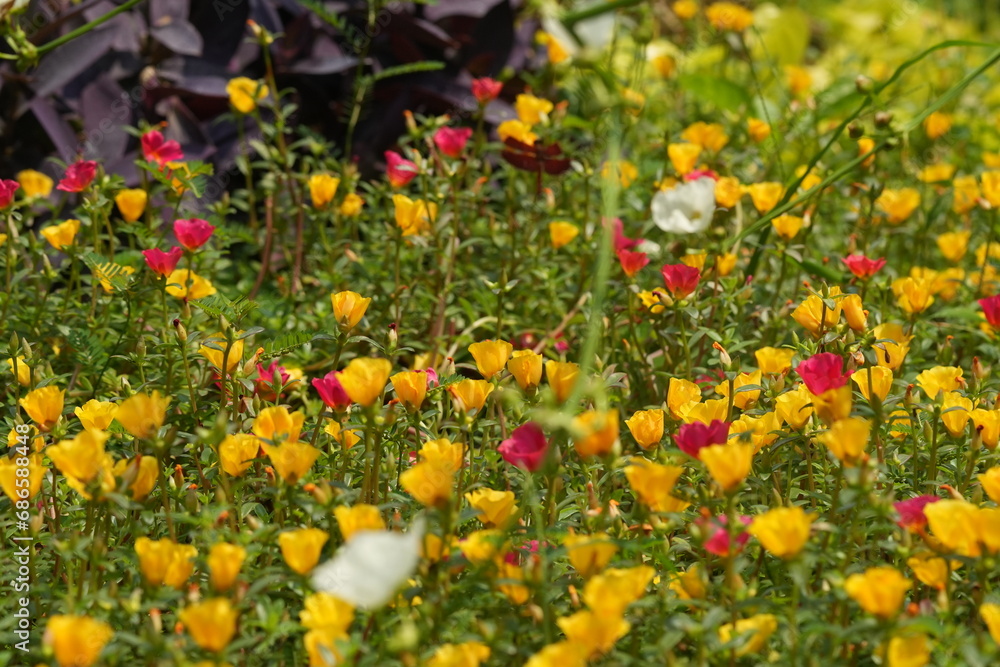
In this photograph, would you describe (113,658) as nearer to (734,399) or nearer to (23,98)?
(734,399)

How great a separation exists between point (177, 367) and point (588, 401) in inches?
31.1

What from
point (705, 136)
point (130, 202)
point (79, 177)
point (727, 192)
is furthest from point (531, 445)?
point (705, 136)

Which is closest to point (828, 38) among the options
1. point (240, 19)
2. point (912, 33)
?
point (912, 33)

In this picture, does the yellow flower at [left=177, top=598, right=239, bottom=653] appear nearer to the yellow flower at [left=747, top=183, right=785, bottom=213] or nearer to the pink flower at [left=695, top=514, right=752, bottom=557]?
the pink flower at [left=695, top=514, right=752, bottom=557]

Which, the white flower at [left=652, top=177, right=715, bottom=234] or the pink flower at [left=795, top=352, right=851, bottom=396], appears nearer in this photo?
the pink flower at [left=795, top=352, right=851, bottom=396]

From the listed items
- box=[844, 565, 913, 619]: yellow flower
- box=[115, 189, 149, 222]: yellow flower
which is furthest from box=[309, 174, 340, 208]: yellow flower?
box=[844, 565, 913, 619]: yellow flower

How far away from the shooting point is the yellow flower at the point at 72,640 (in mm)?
982

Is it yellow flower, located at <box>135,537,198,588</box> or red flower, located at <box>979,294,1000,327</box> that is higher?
red flower, located at <box>979,294,1000,327</box>

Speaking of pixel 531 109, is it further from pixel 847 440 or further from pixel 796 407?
pixel 847 440

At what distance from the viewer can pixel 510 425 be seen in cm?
172

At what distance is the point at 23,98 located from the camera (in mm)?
2600

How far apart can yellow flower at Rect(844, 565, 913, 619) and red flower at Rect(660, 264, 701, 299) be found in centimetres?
76

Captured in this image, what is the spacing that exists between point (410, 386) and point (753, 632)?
1.90 feet

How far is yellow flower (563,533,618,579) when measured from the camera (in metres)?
1.13
